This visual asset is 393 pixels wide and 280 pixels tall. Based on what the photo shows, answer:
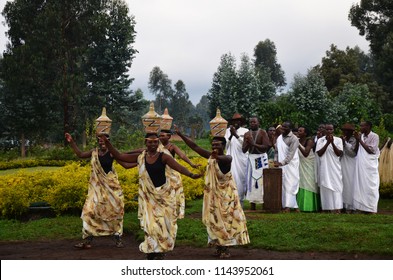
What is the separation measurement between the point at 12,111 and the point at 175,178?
37.5 m

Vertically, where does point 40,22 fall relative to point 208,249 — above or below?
above

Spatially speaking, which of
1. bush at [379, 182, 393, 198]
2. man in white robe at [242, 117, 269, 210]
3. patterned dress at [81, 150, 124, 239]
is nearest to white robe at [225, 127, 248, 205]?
man in white robe at [242, 117, 269, 210]

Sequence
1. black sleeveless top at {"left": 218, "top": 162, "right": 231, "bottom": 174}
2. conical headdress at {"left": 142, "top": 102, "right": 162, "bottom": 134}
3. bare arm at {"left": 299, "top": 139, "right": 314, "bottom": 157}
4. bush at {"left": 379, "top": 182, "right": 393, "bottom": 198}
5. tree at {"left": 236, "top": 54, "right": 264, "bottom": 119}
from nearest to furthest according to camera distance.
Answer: conical headdress at {"left": 142, "top": 102, "right": 162, "bottom": 134}, black sleeveless top at {"left": 218, "top": 162, "right": 231, "bottom": 174}, bare arm at {"left": 299, "top": 139, "right": 314, "bottom": 157}, bush at {"left": 379, "top": 182, "right": 393, "bottom": 198}, tree at {"left": 236, "top": 54, "right": 264, "bottom": 119}

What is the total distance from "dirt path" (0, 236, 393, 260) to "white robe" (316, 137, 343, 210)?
4.22 metres

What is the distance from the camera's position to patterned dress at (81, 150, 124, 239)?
945 cm

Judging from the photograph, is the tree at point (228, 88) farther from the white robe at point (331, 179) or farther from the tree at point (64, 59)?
the white robe at point (331, 179)

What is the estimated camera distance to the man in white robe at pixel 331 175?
1238 cm

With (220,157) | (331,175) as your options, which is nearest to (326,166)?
(331,175)

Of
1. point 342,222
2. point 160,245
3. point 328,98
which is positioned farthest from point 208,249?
A: point 328,98

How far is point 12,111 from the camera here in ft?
149

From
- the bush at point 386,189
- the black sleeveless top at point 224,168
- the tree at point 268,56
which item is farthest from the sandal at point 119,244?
the tree at point 268,56

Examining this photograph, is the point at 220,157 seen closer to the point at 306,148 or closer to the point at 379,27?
the point at 306,148

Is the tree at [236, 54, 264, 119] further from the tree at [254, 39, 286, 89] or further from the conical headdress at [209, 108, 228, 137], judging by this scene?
the tree at [254, 39, 286, 89]

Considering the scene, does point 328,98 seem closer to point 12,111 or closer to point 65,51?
point 65,51
